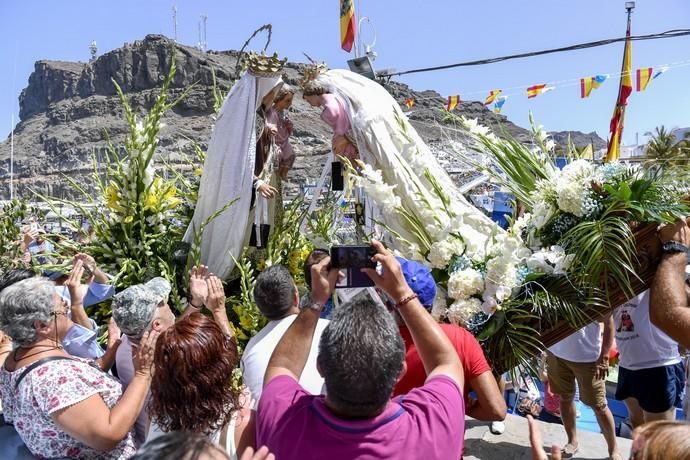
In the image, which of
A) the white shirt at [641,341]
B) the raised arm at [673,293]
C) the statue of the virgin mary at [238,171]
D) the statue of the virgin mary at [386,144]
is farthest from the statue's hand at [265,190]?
the white shirt at [641,341]

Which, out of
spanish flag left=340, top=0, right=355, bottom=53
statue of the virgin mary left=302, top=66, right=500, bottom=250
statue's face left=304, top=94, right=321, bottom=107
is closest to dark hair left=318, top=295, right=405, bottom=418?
statue of the virgin mary left=302, top=66, right=500, bottom=250

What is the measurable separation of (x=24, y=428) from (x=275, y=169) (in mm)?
2321

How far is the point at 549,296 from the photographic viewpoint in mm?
2516

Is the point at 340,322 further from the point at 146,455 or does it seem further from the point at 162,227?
the point at 162,227

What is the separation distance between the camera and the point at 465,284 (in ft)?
8.03

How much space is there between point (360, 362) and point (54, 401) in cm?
123

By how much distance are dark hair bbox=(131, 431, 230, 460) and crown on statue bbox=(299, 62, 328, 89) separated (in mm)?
2825

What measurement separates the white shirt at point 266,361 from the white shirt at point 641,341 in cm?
236

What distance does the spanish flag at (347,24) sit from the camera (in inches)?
302

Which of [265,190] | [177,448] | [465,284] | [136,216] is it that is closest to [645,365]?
[465,284]

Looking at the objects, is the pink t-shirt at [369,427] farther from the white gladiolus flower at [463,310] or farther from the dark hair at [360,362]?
the white gladiolus flower at [463,310]

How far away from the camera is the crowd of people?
1.32m

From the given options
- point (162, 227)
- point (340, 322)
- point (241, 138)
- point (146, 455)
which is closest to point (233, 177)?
point (241, 138)

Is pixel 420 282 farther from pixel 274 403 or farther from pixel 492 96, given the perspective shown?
pixel 492 96
